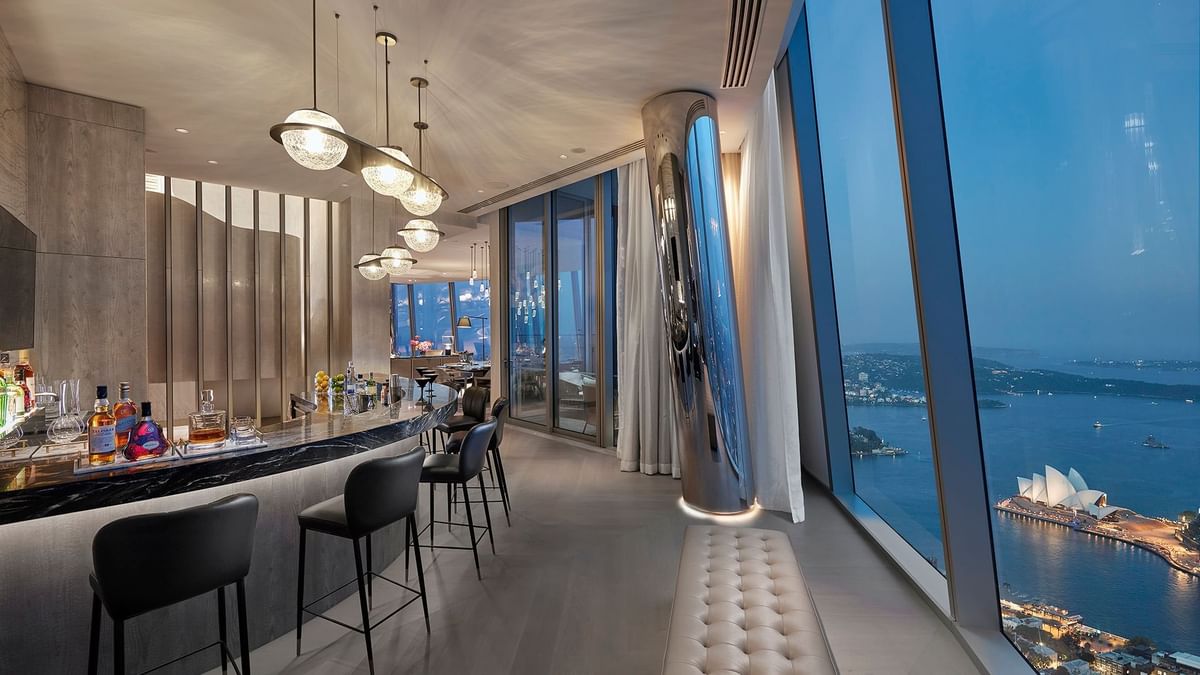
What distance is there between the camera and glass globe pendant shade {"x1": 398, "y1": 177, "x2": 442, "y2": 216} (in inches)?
145

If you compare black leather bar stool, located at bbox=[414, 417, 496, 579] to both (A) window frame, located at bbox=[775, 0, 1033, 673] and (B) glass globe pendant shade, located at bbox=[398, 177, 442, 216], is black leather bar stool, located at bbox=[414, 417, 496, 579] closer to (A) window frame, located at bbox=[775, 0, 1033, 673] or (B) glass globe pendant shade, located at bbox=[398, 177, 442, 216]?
(B) glass globe pendant shade, located at bbox=[398, 177, 442, 216]

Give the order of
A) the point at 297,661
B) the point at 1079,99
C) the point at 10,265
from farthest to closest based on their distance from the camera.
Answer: the point at 10,265 < the point at 297,661 < the point at 1079,99

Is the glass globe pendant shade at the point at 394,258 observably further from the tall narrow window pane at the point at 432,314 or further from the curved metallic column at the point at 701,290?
the tall narrow window pane at the point at 432,314

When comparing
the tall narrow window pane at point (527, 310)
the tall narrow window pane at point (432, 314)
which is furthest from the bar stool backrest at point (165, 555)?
the tall narrow window pane at point (432, 314)

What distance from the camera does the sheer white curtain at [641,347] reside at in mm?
5562

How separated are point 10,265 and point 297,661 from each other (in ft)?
10.0

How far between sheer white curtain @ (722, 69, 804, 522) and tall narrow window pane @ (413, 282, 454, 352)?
15.7 m

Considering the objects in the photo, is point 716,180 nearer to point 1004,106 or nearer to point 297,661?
point 1004,106

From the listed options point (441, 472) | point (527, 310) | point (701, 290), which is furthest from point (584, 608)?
point (527, 310)

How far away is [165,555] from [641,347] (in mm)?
4480

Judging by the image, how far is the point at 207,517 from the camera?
1.77 meters

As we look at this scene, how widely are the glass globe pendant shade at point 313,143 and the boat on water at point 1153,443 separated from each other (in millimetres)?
3585

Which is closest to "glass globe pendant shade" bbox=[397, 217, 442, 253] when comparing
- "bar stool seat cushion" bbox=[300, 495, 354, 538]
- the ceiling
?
the ceiling

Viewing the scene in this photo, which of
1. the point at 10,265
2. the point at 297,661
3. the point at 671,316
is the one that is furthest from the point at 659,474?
the point at 10,265
